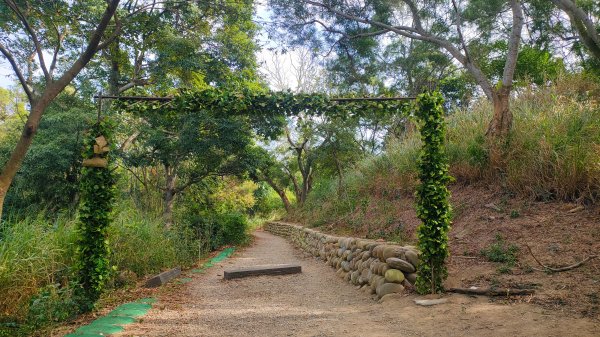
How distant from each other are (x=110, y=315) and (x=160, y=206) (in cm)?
898

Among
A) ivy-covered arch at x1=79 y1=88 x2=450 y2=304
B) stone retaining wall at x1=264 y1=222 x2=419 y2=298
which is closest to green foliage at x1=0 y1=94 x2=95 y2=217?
ivy-covered arch at x1=79 y1=88 x2=450 y2=304

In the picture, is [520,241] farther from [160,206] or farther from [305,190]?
[305,190]

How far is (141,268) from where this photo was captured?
7.14 meters

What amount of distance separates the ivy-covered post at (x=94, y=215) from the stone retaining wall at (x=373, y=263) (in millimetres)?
3703

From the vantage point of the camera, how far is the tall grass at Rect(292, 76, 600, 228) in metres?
5.48

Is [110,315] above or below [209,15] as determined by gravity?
below

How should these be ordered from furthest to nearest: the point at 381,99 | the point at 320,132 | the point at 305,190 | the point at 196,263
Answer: the point at 305,190 < the point at 320,132 < the point at 196,263 < the point at 381,99

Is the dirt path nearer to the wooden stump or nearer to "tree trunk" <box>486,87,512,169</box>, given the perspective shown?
the wooden stump

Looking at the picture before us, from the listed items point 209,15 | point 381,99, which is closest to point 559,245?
point 381,99

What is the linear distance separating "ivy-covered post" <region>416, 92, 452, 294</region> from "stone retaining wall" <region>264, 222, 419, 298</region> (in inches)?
17.3

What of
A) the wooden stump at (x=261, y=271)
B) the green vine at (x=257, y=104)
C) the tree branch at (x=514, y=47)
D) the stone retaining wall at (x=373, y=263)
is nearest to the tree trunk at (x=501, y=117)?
the tree branch at (x=514, y=47)

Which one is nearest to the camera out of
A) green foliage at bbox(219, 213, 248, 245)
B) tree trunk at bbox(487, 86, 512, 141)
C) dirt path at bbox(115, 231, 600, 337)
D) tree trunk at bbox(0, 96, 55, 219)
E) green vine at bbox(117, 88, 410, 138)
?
dirt path at bbox(115, 231, 600, 337)

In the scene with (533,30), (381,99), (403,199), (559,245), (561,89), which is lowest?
(559,245)

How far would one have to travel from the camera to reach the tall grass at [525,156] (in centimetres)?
548
